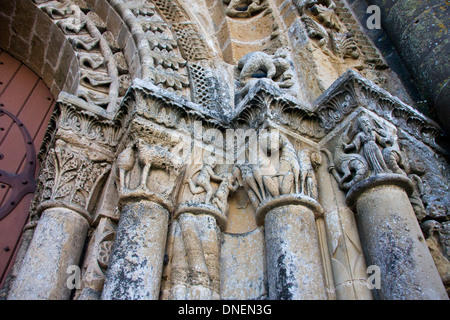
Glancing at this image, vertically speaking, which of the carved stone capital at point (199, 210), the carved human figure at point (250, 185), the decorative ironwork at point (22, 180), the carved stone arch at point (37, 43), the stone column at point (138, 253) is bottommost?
the stone column at point (138, 253)

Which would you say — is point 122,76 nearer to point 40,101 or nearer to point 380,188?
point 40,101

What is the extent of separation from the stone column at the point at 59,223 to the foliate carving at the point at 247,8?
7.69 ft

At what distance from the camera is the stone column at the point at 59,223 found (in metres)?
2.22

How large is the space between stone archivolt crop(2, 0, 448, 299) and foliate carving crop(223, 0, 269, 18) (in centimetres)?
112

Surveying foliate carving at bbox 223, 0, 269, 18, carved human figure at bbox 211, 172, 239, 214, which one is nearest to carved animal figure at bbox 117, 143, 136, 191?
carved human figure at bbox 211, 172, 239, 214

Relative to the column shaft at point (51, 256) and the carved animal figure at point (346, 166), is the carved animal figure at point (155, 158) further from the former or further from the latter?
the carved animal figure at point (346, 166)

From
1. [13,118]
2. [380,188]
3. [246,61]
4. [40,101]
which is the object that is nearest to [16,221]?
[13,118]

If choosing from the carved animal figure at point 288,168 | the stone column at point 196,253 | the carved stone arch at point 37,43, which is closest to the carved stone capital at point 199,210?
the stone column at point 196,253

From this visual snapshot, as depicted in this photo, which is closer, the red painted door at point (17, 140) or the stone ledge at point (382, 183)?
the stone ledge at point (382, 183)

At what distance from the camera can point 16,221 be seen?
120 inches

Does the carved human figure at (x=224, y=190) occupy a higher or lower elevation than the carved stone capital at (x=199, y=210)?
higher

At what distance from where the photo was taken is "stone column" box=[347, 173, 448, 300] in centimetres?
198

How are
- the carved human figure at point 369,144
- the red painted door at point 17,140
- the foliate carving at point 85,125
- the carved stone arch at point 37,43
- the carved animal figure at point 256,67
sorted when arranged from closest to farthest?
the carved human figure at point 369,144 < the foliate carving at point 85,125 < the red painted door at point 17,140 < the carved animal figure at point 256,67 < the carved stone arch at point 37,43

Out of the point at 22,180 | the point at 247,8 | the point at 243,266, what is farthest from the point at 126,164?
the point at 247,8
